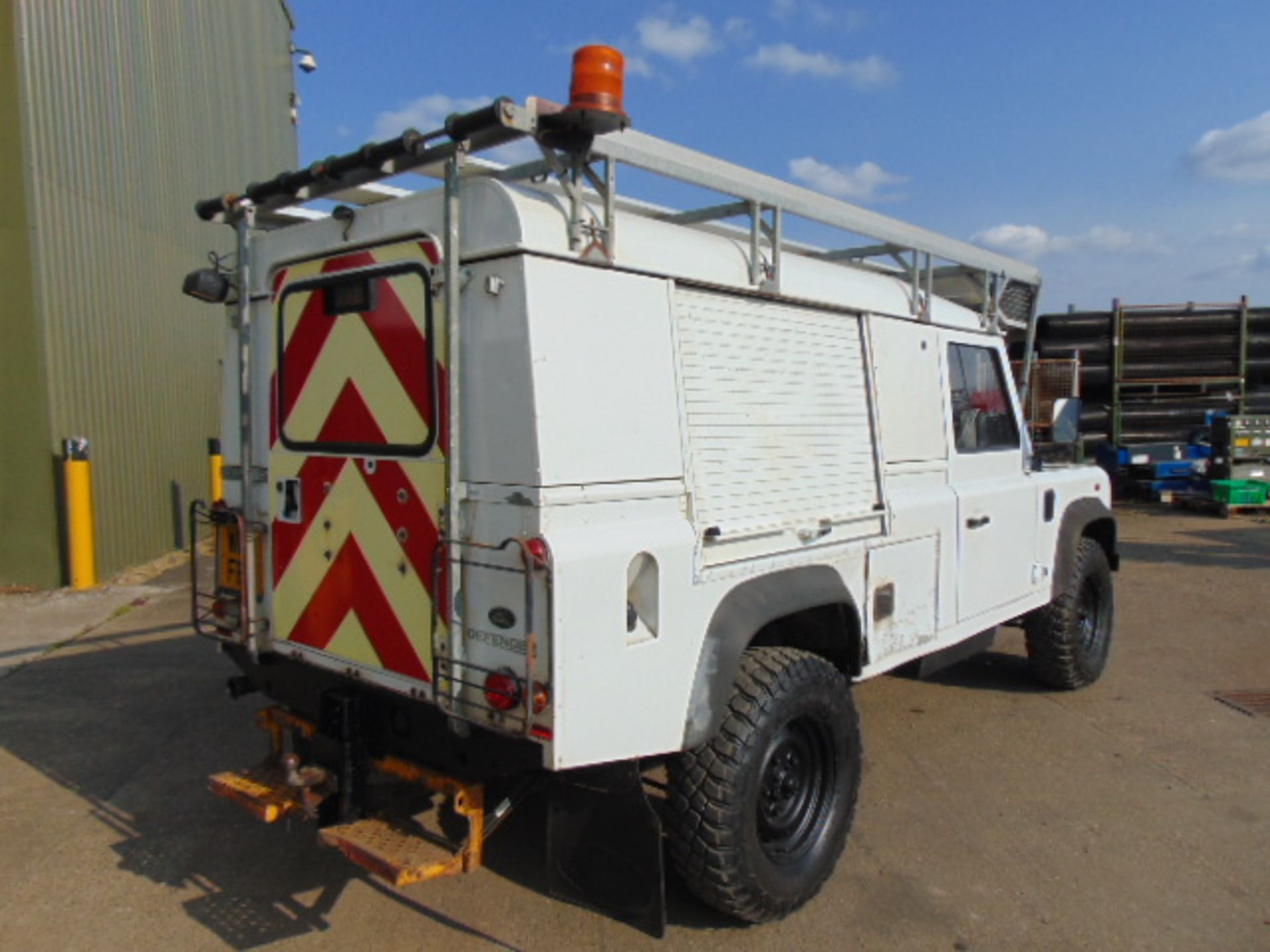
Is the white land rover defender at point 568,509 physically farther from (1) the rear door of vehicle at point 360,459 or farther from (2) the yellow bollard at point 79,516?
(2) the yellow bollard at point 79,516

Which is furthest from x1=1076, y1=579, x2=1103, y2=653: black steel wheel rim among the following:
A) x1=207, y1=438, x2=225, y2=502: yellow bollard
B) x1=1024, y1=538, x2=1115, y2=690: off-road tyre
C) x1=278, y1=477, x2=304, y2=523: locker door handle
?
x1=207, y1=438, x2=225, y2=502: yellow bollard


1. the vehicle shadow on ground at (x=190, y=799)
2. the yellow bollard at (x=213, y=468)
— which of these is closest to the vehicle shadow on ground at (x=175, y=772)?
the vehicle shadow on ground at (x=190, y=799)

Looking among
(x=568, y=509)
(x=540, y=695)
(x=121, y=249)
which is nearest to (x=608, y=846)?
(x=540, y=695)

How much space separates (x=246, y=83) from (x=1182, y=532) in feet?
51.3

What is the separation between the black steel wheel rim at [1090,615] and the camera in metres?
5.92

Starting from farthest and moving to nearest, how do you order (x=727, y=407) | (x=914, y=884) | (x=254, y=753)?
(x=254, y=753)
(x=914, y=884)
(x=727, y=407)

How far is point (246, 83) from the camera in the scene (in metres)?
15.3

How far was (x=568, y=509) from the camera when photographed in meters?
2.69

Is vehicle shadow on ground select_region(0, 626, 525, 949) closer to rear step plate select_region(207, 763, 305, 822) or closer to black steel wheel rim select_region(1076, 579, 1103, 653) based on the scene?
rear step plate select_region(207, 763, 305, 822)

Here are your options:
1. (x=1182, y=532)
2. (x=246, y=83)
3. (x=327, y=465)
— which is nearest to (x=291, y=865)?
(x=327, y=465)

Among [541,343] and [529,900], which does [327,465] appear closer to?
[541,343]

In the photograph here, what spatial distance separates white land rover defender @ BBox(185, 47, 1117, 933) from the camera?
2.71m

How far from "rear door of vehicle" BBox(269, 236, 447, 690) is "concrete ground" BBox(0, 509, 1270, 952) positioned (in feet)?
3.13

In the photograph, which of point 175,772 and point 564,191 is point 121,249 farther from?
point 564,191
